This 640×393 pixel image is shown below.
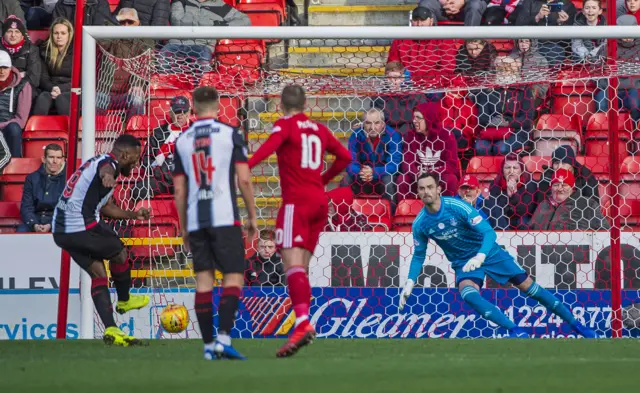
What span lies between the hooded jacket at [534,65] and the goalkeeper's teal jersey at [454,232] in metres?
1.55

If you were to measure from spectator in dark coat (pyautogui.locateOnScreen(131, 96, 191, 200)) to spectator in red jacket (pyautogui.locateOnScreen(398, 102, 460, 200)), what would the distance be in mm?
2220

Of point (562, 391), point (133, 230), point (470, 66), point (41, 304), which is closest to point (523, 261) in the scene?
point (470, 66)

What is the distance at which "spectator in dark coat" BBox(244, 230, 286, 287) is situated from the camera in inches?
418

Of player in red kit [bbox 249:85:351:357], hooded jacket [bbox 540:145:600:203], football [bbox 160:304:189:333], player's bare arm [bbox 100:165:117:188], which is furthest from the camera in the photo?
hooded jacket [bbox 540:145:600:203]

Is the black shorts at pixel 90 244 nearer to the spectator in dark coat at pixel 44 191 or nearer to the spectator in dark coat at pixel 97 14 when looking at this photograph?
the spectator in dark coat at pixel 44 191

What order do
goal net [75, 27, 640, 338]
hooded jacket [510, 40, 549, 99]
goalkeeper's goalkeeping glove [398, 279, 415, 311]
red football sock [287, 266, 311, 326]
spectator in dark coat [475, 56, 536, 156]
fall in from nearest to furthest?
red football sock [287, 266, 311, 326] → goalkeeper's goalkeeping glove [398, 279, 415, 311] → goal net [75, 27, 640, 338] → hooded jacket [510, 40, 549, 99] → spectator in dark coat [475, 56, 536, 156]

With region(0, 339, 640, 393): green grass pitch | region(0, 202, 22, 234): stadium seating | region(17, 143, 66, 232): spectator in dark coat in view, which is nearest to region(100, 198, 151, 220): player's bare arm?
region(0, 339, 640, 393): green grass pitch

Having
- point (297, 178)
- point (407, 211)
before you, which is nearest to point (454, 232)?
point (407, 211)

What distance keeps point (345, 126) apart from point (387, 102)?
0.58 meters

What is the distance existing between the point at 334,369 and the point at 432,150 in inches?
220

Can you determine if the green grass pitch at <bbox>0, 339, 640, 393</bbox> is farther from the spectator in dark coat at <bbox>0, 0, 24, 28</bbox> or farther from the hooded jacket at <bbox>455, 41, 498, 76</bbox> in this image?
the spectator in dark coat at <bbox>0, 0, 24, 28</bbox>

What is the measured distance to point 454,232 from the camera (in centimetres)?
1016

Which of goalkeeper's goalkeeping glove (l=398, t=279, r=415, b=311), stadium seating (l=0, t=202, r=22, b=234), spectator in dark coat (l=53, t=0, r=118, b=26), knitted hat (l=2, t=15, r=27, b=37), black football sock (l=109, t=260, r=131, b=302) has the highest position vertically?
spectator in dark coat (l=53, t=0, r=118, b=26)

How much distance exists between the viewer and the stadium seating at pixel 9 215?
38.0ft
